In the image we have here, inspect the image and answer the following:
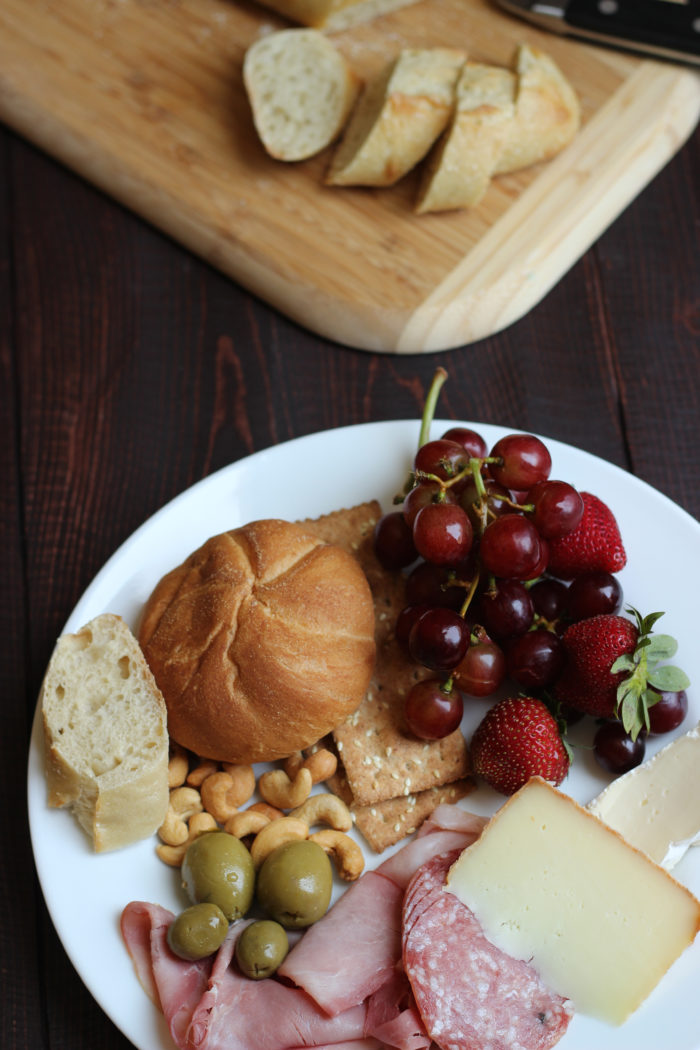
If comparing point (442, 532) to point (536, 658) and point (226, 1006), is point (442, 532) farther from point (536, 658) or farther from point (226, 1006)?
point (226, 1006)

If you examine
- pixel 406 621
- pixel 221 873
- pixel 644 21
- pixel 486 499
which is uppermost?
pixel 644 21

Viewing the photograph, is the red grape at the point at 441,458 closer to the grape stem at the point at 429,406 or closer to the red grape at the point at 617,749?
the grape stem at the point at 429,406

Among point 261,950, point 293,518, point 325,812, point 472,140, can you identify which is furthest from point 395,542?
point 472,140

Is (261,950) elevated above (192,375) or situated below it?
below

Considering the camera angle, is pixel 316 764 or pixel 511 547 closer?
pixel 511 547

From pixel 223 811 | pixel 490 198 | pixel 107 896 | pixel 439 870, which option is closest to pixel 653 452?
pixel 490 198

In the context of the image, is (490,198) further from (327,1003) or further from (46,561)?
(327,1003)
